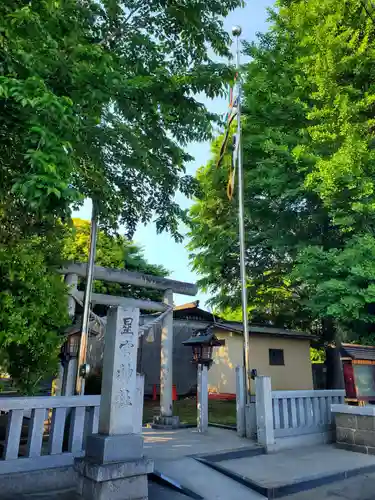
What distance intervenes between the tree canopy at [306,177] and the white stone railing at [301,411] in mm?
2920

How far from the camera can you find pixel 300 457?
6.45 meters

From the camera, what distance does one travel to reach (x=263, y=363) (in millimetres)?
17125

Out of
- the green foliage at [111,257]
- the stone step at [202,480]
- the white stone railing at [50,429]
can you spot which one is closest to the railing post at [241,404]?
the stone step at [202,480]

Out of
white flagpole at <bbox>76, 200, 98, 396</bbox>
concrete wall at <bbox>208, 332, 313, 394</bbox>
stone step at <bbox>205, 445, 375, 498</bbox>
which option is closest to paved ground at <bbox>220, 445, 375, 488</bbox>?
stone step at <bbox>205, 445, 375, 498</bbox>

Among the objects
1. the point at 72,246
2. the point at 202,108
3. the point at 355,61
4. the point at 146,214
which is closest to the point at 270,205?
the point at 355,61

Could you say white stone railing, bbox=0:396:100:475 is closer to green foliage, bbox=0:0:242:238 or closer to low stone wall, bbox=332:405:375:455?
green foliage, bbox=0:0:242:238

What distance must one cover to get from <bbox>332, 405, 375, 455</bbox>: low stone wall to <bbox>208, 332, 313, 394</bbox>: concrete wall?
943cm

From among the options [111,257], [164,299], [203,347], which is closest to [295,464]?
[203,347]

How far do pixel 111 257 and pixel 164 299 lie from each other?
392 inches

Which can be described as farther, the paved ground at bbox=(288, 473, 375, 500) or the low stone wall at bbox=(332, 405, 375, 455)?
the low stone wall at bbox=(332, 405, 375, 455)

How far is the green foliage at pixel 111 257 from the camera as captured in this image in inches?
720

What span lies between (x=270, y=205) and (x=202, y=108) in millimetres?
7700

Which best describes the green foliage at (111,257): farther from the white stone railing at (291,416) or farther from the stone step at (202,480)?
the stone step at (202,480)

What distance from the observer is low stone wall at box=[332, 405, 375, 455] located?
6844 millimetres
